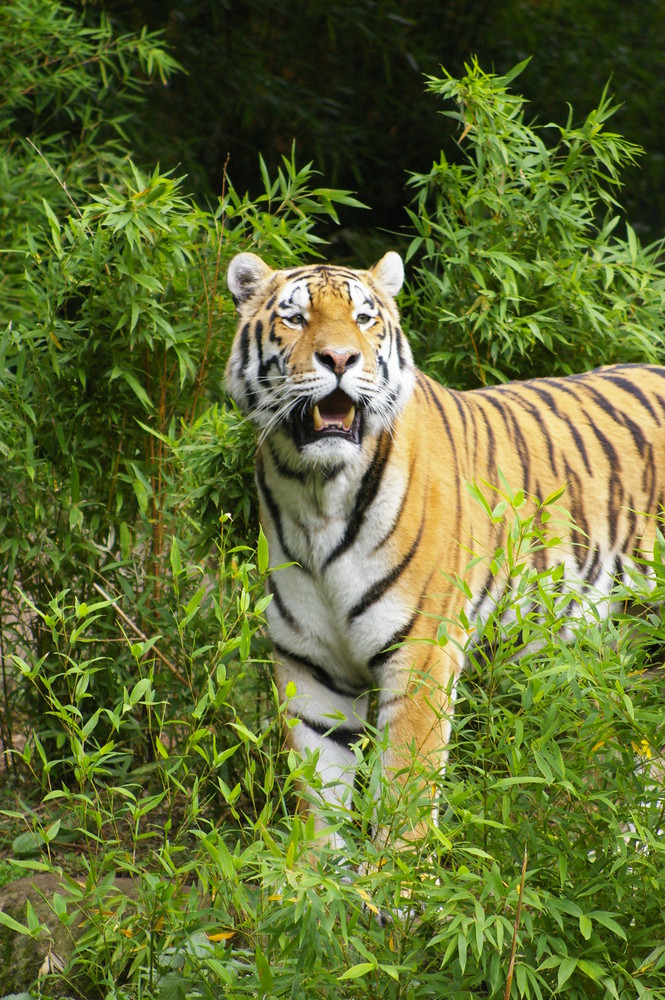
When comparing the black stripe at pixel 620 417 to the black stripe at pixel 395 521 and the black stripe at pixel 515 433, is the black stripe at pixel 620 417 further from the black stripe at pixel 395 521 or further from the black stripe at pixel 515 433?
the black stripe at pixel 395 521

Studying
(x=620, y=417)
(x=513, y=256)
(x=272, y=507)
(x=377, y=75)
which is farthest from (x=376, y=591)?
(x=377, y=75)

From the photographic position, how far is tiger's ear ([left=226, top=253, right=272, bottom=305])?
3021mm

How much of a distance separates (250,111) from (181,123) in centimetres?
42

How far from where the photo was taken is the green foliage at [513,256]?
11.4ft

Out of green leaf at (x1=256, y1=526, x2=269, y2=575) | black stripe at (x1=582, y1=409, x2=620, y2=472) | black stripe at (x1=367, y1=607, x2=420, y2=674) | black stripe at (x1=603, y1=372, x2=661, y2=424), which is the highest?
green leaf at (x1=256, y1=526, x2=269, y2=575)

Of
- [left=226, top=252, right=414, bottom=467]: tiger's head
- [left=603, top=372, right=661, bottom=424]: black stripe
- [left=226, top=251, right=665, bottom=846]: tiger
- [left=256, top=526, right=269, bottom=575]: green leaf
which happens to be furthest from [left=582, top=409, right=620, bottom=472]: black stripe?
[left=256, top=526, right=269, bottom=575]: green leaf

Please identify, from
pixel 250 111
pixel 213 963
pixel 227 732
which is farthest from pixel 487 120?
pixel 250 111

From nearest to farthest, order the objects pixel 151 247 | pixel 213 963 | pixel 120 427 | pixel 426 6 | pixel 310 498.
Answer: pixel 213 963
pixel 310 498
pixel 151 247
pixel 120 427
pixel 426 6

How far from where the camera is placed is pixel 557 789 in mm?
2086

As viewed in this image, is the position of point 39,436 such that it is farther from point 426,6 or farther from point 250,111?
point 426,6

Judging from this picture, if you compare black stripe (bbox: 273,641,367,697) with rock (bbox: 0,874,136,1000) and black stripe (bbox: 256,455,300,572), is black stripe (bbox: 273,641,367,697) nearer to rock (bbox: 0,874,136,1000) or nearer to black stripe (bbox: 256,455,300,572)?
black stripe (bbox: 256,455,300,572)

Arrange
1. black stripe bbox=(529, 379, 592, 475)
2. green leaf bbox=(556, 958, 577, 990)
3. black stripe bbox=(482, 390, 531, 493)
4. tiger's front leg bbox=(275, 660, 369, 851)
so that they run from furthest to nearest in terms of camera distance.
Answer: black stripe bbox=(529, 379, 592, 475)
black stripe bbox=(482, 390, 531, 493)
tiger's front leg bbox=(275, 660, 369, 851)
green leaf bbox=(556, 958, 577, 990)

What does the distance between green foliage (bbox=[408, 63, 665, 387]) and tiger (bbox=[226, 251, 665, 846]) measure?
492mm

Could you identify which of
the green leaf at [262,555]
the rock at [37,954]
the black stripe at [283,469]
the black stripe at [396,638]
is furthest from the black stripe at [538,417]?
the rock at [37,954]
